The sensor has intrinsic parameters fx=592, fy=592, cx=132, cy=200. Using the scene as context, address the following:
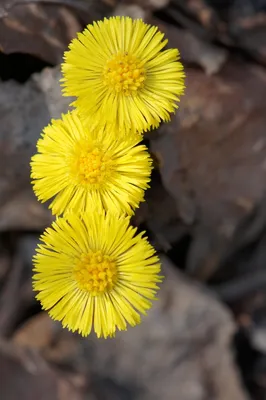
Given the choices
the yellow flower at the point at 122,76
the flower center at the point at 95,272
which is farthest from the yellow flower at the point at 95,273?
the yellow flower at the point at 122,76

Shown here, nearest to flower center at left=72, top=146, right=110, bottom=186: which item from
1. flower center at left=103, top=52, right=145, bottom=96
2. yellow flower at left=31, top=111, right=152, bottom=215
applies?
yellow flower at left=31, top=111, right=152, bottom=215

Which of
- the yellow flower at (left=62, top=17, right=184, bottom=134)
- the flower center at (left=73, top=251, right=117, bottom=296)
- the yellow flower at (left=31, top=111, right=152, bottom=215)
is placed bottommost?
the flower center at (left=73, top=251, right=117, bottom=296)

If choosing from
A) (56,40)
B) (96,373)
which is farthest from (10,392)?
(56,40)

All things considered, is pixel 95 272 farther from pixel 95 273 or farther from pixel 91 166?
pixel 91 166

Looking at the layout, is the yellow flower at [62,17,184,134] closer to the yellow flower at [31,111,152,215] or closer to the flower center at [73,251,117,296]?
the yellow flower at [31,111,152,215]

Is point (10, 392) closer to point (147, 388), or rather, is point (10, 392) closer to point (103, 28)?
point (147, 388)

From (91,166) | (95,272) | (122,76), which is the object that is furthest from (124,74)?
(95,272)
